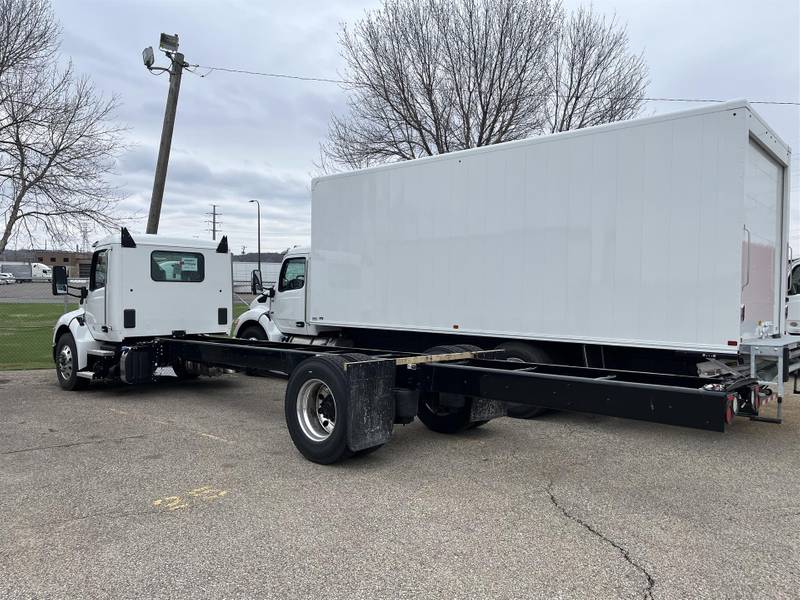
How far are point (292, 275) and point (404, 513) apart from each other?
767 cm

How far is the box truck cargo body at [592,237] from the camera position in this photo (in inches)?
241

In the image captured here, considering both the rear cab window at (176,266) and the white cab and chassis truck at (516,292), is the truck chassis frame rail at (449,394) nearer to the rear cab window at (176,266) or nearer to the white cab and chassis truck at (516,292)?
the white cab and chassis truck at (516,292)

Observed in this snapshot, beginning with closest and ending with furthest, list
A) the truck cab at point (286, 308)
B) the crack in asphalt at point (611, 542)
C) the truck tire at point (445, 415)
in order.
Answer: the crack in asphalt at point (611, 542) < the truck tire at point (445, 415) < the truck cab at point (286, 308)

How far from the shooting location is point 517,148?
7.64 m

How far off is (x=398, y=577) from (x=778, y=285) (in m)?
6.16

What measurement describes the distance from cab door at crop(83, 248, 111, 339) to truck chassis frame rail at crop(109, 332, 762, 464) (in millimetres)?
3491

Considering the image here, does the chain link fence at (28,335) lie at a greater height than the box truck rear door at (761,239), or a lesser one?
lesser

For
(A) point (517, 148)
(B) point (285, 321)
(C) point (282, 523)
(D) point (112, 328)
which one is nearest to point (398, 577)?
(C) point (282, 523)

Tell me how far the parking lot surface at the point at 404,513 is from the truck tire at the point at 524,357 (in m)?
0.56

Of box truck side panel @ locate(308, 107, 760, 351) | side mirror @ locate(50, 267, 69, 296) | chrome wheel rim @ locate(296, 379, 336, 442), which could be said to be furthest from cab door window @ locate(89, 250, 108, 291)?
chrome wheel rim @ locate(296, 379, 336, 442)

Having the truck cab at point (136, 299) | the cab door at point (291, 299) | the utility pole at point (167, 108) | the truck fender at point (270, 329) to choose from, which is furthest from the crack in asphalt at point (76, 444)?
the utility pole at point (167, 108)

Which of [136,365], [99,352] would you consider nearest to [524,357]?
[136,365]

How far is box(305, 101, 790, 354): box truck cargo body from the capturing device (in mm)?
6133

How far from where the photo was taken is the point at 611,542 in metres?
3.88
